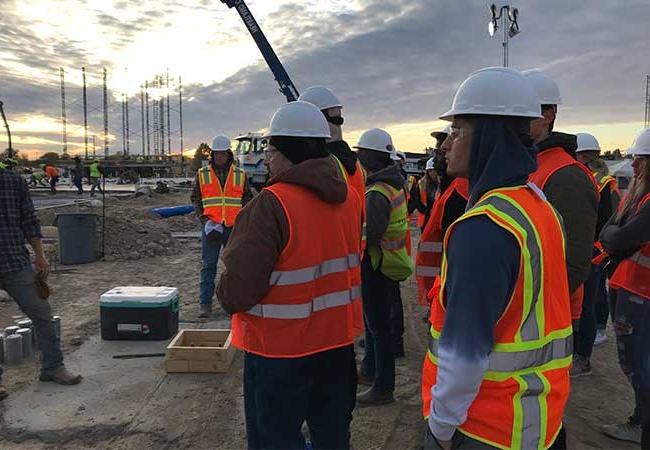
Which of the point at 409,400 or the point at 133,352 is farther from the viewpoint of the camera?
the point at 133,352

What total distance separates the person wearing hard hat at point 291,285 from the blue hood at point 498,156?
87 centimetres

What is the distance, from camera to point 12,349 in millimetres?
4910

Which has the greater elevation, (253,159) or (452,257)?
(253,159)

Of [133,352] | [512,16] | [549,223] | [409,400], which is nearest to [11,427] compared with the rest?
[133,352]

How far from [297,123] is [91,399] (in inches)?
128

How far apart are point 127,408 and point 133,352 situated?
49.0 inches

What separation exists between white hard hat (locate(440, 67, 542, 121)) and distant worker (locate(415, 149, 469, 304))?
126 cm

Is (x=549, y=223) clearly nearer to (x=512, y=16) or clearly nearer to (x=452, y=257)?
(x=452, y=257)

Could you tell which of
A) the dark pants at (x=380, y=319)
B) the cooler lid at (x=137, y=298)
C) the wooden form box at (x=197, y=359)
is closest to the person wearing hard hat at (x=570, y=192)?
the dark pants at (x=380, y=319)

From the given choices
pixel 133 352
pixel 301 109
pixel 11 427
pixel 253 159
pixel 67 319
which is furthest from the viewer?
pixel 253 159

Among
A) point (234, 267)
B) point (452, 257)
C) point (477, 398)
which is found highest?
point (452, 257)

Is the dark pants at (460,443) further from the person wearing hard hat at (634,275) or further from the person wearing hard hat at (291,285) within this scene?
the person wearing hard hat at (634,275)

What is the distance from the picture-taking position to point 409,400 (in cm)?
423

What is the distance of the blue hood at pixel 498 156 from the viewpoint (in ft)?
5.18
